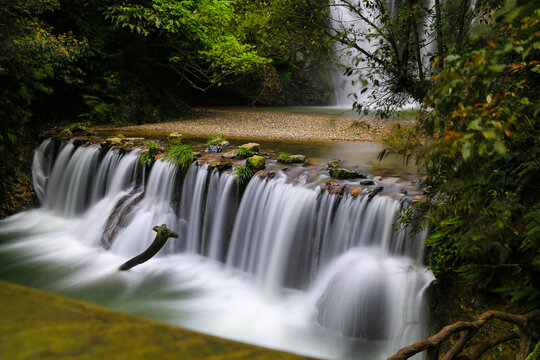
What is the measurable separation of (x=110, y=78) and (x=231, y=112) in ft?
18.3

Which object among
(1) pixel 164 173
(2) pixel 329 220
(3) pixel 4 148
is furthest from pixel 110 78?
(2) pixel 329 220

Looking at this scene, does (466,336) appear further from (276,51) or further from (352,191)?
(276,51)

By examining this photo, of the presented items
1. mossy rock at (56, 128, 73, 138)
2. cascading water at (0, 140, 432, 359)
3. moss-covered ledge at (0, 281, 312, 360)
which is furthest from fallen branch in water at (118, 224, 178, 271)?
mossy rock at (56, 128, 73, 138)

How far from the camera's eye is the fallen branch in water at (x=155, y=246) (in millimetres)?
5238

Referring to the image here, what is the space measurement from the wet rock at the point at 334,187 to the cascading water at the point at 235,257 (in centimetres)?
9

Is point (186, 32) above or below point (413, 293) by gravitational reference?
above

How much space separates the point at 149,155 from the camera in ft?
26.4

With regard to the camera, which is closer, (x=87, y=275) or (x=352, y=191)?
(x=352, y=191)

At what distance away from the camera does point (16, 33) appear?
6.07 metres

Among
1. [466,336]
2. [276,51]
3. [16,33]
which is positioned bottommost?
[466,336]

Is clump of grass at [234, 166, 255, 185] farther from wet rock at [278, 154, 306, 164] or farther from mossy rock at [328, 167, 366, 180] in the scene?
mossy rock at [328, 167, 366, 180]

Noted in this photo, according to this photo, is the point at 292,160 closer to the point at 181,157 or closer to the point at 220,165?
the point at 220,165

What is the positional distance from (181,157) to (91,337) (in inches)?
276

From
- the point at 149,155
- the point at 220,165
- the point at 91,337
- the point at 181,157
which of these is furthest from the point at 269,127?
the point at 91,337
